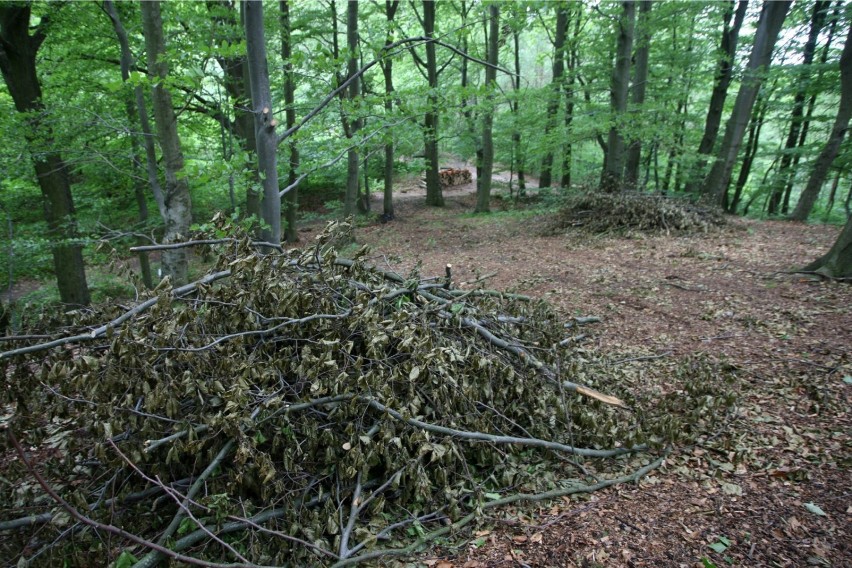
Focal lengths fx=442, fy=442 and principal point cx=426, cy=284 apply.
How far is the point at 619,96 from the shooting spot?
1066 centimetres

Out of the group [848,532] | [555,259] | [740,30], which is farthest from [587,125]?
[848,532]

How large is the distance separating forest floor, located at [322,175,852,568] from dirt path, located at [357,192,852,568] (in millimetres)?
11

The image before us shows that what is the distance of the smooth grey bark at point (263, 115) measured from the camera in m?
3.27

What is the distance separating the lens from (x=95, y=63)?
909 cm

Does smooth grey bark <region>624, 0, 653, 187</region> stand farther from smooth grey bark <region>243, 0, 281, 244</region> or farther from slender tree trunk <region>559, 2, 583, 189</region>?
smooth grey bark <region>243, 0, 281, 244</region>

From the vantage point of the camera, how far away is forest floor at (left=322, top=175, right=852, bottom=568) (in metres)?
2.46

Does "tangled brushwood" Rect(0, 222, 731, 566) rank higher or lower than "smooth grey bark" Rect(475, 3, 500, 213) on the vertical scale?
lower

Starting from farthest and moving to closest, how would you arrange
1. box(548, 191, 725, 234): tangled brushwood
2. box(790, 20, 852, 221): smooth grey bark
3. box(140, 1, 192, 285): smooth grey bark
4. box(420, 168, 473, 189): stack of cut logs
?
box(420, 168, 473, 189): stack of cut logs, box(790, 20, 852, 221): smooth grey bark, box(548, 191, 725, 234): tangled brushwood, box(140, 1, 192, 285): smooth grey bark

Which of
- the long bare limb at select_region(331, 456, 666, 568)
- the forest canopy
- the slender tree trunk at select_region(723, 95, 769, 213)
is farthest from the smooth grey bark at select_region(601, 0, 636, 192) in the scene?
the long bare limb at select_region(331, 456, 666, 568)

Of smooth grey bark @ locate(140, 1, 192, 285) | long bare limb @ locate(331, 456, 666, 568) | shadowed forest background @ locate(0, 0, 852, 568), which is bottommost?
long bare limb @ locate(331, 456, 666, 568)

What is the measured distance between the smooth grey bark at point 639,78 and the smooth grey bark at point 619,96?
425mm

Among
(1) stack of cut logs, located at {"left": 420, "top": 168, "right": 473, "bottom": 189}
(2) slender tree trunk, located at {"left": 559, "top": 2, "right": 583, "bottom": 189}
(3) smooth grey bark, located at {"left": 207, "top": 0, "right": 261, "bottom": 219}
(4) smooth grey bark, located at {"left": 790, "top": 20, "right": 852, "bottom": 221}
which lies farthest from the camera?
(1) stack of cut logs, located at {"left": 420, "top": 168, "right": 473, "bottom": 189}

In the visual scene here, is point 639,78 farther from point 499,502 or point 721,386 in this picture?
point 499,502

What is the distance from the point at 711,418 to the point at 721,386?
510 mm
